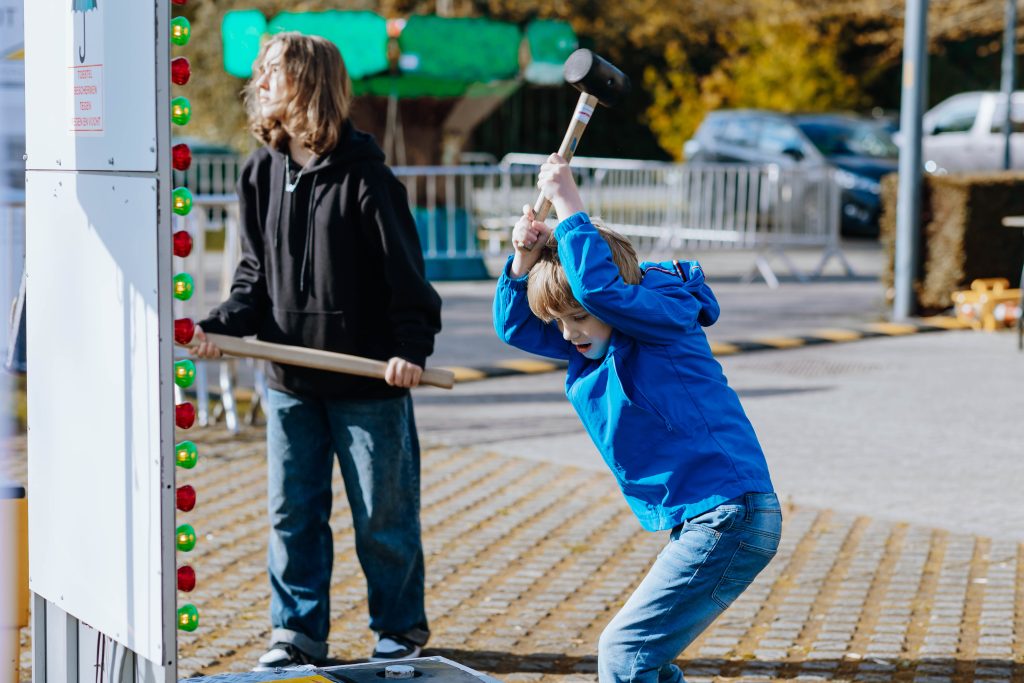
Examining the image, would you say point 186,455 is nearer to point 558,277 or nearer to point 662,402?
point 558,277

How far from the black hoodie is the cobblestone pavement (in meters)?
1.03

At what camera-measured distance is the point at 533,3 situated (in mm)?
26312

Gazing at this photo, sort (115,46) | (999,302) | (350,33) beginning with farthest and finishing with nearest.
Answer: (350,33)
(999,302)
(115,46)

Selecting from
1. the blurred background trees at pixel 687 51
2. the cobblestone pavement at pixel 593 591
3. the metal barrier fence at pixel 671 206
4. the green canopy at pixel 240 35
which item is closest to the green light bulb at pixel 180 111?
the cobblestone pavement at pixel 593 591

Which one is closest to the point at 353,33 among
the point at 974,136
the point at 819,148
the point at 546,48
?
the point at 546,48

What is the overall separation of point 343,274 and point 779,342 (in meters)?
7.63

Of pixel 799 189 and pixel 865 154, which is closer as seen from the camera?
pixel 799 189

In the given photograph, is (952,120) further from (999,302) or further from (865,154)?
(999,302)

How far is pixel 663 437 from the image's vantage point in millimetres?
3398

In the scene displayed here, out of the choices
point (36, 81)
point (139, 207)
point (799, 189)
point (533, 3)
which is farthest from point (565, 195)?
point (533, 3)

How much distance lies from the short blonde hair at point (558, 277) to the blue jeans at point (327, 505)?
1.31 meters

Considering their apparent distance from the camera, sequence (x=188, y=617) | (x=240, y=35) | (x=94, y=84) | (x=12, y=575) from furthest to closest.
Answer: (x=240, y=35) < (x=12, y=575) < (x=188, y=617) < (x=94, y=84)

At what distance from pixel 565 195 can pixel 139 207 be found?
92cm

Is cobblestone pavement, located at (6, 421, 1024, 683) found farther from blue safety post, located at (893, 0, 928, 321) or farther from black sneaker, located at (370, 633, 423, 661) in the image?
blue safety post, located at (893, 0, 928, 321)
